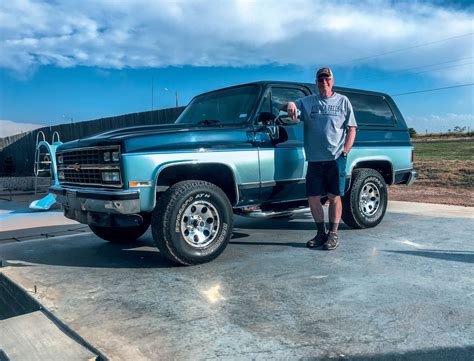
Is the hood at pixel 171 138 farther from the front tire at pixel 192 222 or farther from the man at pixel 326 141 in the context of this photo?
the man at pixel 326 141

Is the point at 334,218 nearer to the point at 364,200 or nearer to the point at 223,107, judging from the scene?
the point at 364,200

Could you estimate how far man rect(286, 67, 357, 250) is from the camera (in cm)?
481

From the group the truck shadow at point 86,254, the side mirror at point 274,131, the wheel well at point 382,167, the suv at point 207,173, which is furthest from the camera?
the wheel well at point 382,167

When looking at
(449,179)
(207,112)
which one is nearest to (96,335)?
(207,112)

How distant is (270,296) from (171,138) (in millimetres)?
1802

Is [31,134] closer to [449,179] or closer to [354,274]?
[449,179]

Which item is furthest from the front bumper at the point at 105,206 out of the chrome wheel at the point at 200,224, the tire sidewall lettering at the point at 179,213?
the chrome wheel at the point at 200,224

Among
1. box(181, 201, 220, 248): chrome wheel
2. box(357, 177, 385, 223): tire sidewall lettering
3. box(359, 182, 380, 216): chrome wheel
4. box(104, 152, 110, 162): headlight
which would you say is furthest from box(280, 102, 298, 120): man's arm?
box(104, 152, 110, 162): headlight

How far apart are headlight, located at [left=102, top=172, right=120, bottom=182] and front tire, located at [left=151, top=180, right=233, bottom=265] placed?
455mm

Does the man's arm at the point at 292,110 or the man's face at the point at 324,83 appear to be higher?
the man's face at the point at 324,83

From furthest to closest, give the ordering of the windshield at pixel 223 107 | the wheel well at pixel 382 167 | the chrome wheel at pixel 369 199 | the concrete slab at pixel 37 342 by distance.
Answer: the wheel well at pixel 382 167 < the chrome wheel at pixel 369 199 < the windshield at pixel 223 107 < the concrete slab at pixel 37 342

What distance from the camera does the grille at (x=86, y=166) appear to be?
4.15 meters

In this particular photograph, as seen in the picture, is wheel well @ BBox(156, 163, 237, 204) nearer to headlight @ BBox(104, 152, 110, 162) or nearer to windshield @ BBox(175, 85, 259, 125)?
headlight @ BBox(104, 152, 110, 162)

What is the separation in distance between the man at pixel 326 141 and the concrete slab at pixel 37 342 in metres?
2.97
